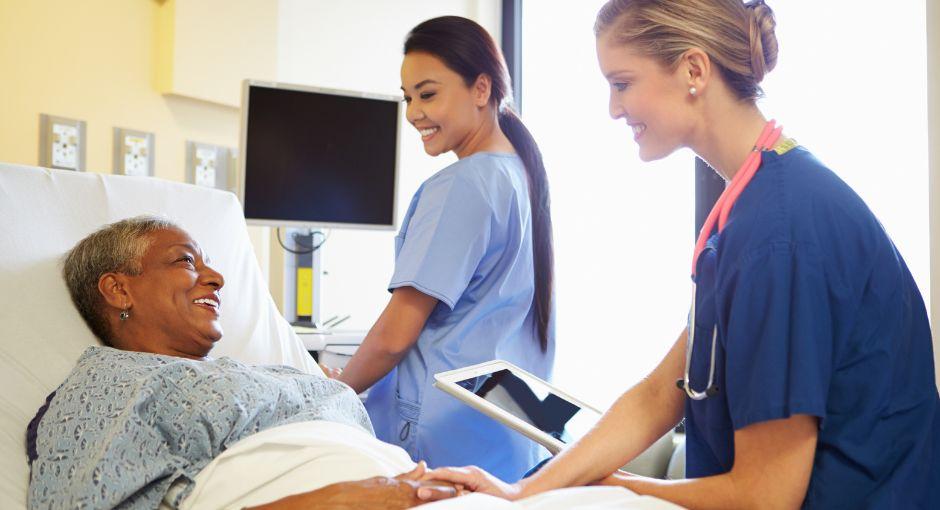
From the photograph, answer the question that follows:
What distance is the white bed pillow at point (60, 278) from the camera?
1461mm

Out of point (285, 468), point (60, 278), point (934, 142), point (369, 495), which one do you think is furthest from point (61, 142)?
point (934, 142)

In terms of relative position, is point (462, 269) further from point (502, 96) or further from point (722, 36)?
point (722, 36)

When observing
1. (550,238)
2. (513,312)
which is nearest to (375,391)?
(513,312)

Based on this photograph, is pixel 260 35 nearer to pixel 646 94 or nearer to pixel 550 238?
pixel 550 238

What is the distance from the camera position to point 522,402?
57.0 inches

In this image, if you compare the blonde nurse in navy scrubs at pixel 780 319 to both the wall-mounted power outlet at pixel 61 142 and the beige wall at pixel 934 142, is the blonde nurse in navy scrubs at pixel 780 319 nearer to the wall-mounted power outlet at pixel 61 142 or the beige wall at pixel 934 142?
the beige wall at pixel 934 142

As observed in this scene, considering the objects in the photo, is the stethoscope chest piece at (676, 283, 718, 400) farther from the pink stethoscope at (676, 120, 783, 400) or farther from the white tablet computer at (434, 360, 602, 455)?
the white tablet computer at (434, 360, 602, 455)

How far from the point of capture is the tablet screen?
1413 millimetres

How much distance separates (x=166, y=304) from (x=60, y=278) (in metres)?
0.23

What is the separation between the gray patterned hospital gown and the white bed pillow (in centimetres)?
11

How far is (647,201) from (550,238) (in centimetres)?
157

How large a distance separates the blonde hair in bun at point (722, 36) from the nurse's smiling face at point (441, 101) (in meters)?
0.66

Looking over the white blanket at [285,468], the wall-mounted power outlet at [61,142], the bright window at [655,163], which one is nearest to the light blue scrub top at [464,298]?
the white blanket at [285,468]

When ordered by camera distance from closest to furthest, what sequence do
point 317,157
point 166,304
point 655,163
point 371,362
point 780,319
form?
point 780,319 < point 166,304 < point 371,362 < point 317,157 < point 655,163
